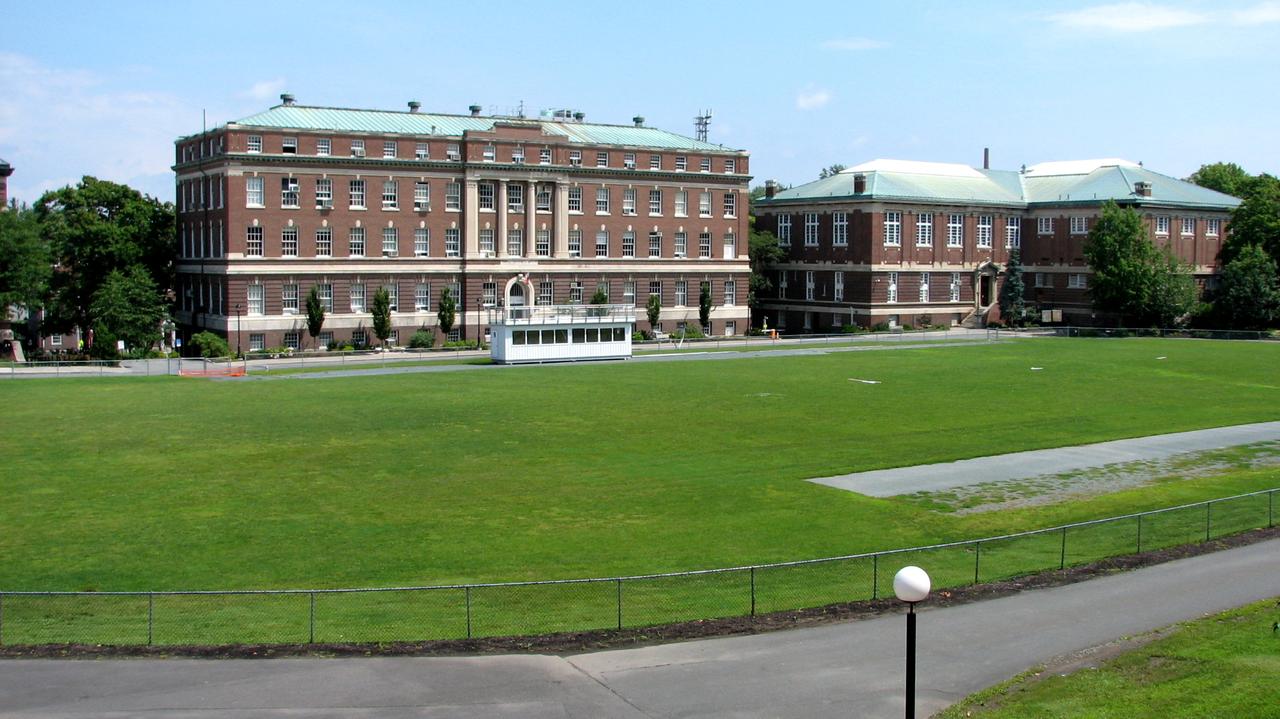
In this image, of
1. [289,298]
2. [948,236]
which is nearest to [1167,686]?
[289,298]

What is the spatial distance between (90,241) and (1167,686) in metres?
92.6

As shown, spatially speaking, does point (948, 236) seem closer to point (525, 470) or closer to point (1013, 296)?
point (1013, 296)

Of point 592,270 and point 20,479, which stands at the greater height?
point 592,270

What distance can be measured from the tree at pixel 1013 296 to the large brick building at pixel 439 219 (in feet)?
88.8

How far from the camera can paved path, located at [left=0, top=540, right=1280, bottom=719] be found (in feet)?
63.2

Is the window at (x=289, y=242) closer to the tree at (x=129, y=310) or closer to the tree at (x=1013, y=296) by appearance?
the tree at (x=129, y=310)

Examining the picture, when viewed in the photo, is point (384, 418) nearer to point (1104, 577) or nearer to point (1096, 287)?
point (1104, 577)

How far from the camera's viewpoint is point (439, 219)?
9781 centimetres

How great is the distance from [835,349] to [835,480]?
54.3 m

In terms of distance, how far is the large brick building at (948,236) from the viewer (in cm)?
11650

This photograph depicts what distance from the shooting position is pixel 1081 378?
7288cm

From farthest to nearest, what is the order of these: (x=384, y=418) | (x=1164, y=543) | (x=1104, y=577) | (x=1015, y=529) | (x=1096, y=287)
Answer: (x=1096, y=287) → (x=384, y=418) → (x=1015, y=529) → (x=1164, y=543) → (x=1104, y=577)

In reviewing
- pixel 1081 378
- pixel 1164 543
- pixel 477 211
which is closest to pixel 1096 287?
pixel 1081 378

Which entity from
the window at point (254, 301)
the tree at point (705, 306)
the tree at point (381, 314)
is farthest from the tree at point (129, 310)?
the tree at point (705, 306)
